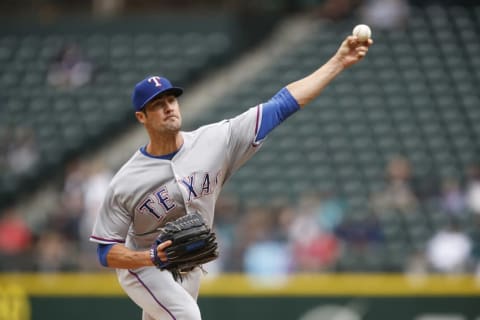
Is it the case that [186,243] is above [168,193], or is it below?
below

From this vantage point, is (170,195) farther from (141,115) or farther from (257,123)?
(257,123)

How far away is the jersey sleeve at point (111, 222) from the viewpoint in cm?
500

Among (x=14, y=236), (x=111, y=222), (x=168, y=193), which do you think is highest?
(x=14, y=236)

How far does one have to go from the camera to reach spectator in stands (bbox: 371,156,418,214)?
34.7ft

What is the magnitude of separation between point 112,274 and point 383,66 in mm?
5700

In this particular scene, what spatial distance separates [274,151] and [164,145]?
7.69m

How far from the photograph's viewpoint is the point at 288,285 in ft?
29.3

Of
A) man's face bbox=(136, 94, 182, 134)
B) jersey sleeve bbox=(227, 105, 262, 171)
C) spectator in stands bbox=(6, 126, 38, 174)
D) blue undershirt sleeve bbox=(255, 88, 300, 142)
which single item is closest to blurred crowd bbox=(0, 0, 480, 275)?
spectator in stands bbox=(6, 126, 38, 174)

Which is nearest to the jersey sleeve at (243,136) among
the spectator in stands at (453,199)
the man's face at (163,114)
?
the man's face at (163,114)

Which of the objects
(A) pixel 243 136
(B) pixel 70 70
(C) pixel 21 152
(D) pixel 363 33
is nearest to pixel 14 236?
(C) pixel 21 152

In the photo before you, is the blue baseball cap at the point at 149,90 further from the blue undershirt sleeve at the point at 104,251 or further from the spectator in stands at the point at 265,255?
the spectator in stands at the point at 265,255

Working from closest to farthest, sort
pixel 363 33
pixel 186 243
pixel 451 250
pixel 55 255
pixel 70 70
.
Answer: pixel 186 243 < pixel 363 33 < pixel 451 250 < pixel 55 255 < pixel 70 70

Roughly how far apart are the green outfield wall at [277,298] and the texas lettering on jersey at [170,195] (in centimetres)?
398

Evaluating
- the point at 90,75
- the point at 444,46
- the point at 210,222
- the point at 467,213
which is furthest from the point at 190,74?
the point at 210,222
